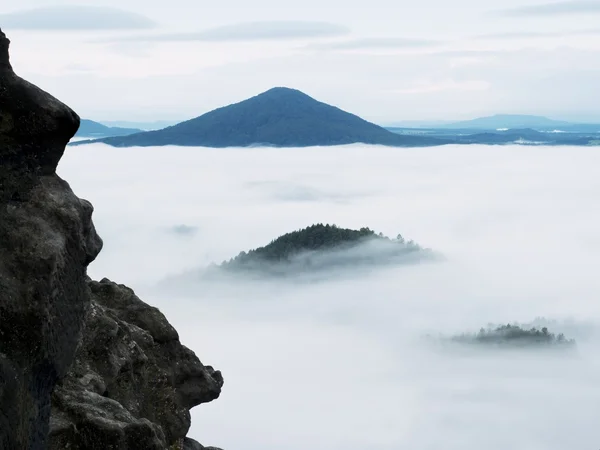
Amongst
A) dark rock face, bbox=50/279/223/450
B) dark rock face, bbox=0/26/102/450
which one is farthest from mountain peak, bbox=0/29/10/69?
dark rock face, bbox=50/279/223/450

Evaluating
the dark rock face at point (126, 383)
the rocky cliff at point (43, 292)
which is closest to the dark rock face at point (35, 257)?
the rocky cliff at point (43, 292)

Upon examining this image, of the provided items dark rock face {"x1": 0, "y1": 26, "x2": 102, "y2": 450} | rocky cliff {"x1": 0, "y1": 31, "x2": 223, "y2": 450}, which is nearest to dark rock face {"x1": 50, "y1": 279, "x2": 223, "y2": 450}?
rocky cliff {"x1": 0, "y1": 31, "x2": 223, "y2": 450}

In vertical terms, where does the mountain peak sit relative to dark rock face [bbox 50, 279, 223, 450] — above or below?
above

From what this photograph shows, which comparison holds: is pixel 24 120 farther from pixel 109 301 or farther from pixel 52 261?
pixel 109 301

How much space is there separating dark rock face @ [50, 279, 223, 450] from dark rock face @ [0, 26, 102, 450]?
9.90 ft

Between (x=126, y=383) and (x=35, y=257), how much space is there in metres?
11.5

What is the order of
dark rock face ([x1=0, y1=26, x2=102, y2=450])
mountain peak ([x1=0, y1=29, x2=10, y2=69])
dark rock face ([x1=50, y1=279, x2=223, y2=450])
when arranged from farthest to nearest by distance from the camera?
dark rock face ([x1=50, y1=279, x2=223, y2=450]) → mountain peak ([x1=0, y1=29, x2=10, y2=69]) → dark rock face ([x1=0, y1=26, x2=102, y2=450])

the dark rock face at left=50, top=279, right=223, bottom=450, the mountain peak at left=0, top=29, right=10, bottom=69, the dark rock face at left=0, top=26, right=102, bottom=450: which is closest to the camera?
the dark rock face at left=0, top=26, right=102, bottom=450

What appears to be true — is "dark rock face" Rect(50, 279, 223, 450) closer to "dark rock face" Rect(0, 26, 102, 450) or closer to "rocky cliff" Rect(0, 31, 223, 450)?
"rocky cliff" Rect(0, 31, 223, 450)

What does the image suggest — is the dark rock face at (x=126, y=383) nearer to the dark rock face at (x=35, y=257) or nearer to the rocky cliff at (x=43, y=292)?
the rocky cliff at (x=43, y=292)

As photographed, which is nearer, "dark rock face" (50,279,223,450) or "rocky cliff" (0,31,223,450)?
"rocky cliff" (0,31,223,450)

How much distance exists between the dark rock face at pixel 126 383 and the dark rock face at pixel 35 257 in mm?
3018

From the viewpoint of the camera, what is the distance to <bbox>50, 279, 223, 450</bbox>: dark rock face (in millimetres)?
23625

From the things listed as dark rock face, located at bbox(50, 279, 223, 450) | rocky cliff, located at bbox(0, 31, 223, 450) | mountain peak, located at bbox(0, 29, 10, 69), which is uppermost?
mountain peak, located at bbox(0, 29, 10, 69)
